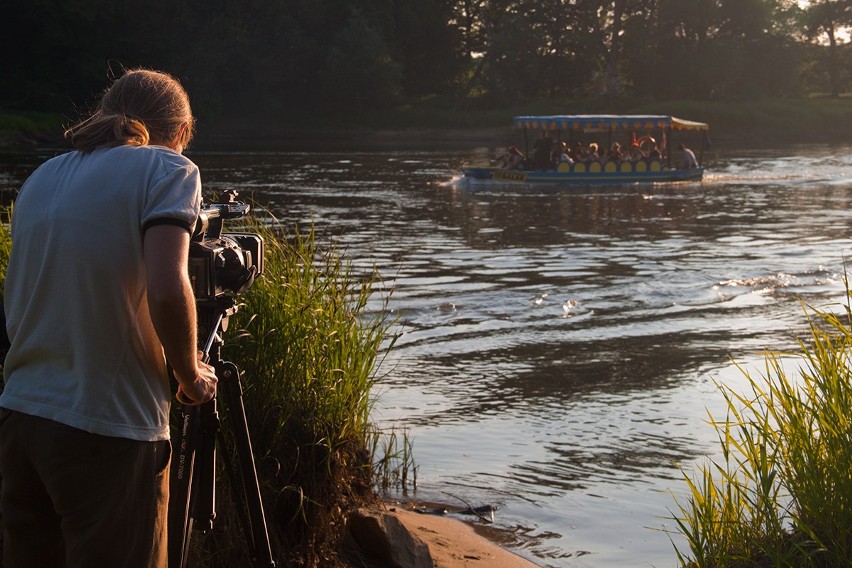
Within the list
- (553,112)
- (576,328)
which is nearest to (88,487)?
(576,328)

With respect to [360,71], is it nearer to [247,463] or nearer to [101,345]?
[247,463]

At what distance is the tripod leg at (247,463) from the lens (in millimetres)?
3836

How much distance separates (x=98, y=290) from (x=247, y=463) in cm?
83

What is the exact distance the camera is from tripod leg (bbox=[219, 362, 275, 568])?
12.6ft

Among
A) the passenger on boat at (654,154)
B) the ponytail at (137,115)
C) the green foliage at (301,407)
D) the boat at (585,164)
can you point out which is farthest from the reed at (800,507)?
the passenger on boat at (654,154)

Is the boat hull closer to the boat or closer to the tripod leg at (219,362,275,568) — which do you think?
the boat

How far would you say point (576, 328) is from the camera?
13.2 meters

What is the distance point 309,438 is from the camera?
526 cm

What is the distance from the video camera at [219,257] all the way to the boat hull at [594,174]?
31.9 meters

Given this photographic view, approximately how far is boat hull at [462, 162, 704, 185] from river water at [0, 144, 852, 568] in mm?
2126

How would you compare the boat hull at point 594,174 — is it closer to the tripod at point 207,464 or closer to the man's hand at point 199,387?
the tripod at point 207,464

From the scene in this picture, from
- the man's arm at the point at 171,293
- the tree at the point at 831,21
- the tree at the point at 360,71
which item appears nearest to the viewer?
the man's arm at the point at 171,293

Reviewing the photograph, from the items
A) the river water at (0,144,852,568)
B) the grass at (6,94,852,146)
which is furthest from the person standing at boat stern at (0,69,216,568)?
the grass at (6,94,852,146)

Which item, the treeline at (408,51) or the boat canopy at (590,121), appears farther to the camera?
the treeline at (408,51)
